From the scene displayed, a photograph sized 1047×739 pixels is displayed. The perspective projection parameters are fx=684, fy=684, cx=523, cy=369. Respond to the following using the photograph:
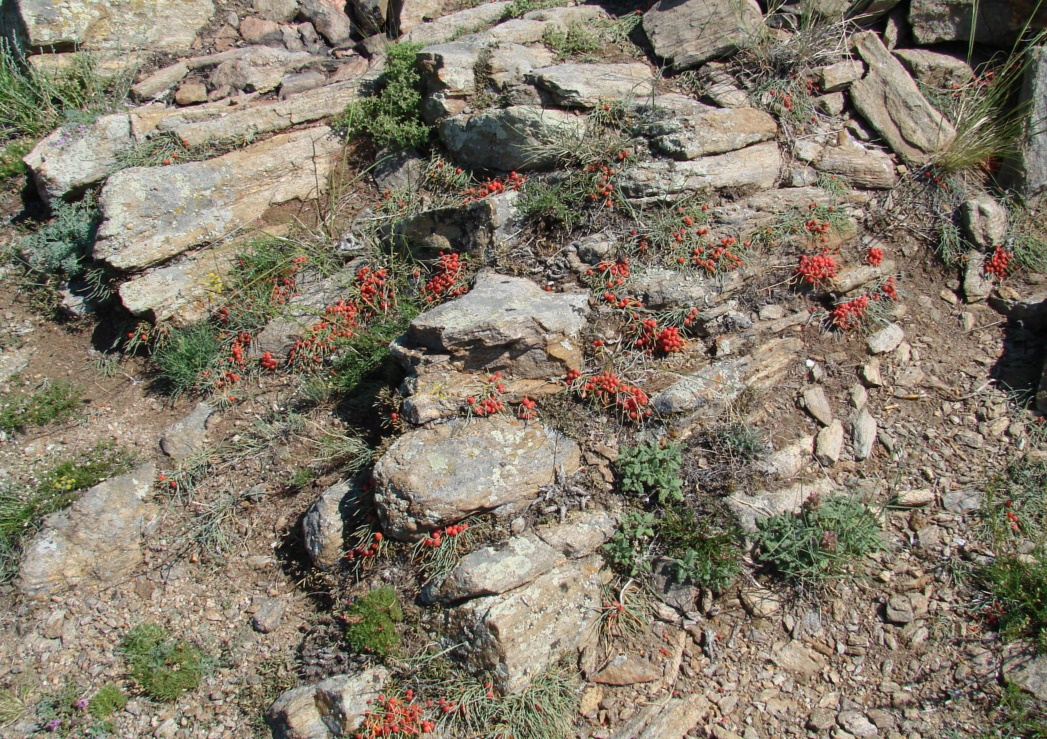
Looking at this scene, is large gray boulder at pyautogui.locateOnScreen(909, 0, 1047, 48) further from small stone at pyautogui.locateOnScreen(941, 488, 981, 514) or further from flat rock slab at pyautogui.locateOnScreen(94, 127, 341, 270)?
flat rock slab at pyautogui.locateOnScreen(94, 127, 341, 270)

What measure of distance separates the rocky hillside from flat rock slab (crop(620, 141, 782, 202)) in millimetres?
39

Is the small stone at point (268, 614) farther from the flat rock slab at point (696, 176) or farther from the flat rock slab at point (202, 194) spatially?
the flat rock slab at point (696, 176)

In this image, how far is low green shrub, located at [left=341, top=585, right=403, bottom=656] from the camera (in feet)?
13.4

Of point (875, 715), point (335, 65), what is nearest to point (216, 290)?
point (335, 65)

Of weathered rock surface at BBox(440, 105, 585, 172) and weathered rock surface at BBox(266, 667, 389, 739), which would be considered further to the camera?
weathered rock surface at BBox(440, 105, 585, 172)

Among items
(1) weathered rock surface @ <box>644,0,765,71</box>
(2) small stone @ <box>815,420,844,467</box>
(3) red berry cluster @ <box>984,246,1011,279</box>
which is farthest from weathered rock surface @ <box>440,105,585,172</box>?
(3) red berry cluster @ <box>984,246,1011,279</box>

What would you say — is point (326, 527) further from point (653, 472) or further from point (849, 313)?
point (849, 313)

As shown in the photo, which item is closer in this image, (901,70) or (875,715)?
(875,715)

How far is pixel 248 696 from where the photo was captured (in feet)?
14.0

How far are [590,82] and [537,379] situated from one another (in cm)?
291

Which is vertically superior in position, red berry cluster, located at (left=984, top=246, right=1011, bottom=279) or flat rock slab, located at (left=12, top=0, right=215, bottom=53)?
flat rock slab, located at (left=12, top=0, right=215, bottom=53)

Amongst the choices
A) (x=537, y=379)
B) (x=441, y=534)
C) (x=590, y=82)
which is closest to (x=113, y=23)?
(x=590, y=82)

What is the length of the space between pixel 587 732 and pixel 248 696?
212cm

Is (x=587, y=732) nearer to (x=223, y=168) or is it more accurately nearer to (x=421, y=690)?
(x=421, y=690)
